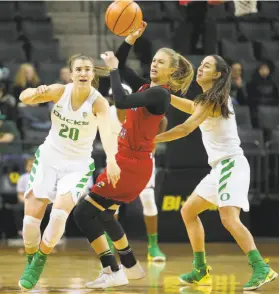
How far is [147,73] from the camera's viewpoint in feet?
41.6

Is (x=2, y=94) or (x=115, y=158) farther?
(x=2, y=94)

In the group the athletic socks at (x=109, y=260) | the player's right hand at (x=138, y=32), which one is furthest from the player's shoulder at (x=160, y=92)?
the athletic socks at (x=109, y=260)

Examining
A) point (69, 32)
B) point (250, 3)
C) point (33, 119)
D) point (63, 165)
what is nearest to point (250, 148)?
point (250, 3)

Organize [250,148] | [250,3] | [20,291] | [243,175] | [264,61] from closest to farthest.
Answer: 1. [20,291]
2. [243,175]
3. [250,3]
4. [250,148]
5. [264,61]

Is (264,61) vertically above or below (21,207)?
above

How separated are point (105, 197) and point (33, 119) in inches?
194

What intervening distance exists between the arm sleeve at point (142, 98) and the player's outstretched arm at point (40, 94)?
0.53 metres

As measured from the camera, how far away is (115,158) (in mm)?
6656

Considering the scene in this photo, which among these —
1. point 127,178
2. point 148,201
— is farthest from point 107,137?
point 148,201

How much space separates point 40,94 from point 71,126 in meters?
0.35

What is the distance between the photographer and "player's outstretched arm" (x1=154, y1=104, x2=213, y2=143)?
661 centimetres

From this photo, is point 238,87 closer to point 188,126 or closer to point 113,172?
point 188,126

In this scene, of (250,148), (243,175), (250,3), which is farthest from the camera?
(250,148)

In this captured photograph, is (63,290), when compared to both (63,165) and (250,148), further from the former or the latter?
(250,148)
